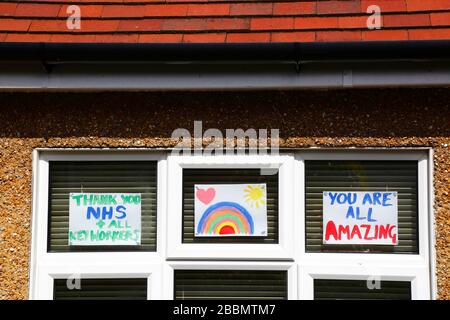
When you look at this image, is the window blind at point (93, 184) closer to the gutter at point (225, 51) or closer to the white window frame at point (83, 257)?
the white window frame at point (83, 257)

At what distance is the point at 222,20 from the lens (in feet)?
11.6

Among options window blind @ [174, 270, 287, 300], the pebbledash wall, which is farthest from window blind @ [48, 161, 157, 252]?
window blind @ [174, 270, 287, 300]

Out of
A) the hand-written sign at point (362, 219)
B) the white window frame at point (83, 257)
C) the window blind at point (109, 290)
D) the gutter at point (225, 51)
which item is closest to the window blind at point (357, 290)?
the hand-written sign at point (362, 219)

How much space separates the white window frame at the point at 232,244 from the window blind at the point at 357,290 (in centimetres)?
31

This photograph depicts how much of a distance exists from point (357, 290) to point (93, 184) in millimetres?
1900

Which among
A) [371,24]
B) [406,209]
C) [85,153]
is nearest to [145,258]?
[85,153]

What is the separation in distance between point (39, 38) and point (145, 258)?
1608 millimetres

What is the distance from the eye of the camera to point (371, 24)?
3428mm

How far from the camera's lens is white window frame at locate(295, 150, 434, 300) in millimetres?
3426

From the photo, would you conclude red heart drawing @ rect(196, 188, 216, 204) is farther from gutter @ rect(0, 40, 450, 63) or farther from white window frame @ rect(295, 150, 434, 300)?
gutter @ rect(0, 40, 450, 63)

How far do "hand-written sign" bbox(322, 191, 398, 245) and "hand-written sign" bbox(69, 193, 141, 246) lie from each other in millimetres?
1281

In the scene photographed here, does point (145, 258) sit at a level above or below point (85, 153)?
below

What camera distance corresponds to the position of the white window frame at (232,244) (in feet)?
11.4
